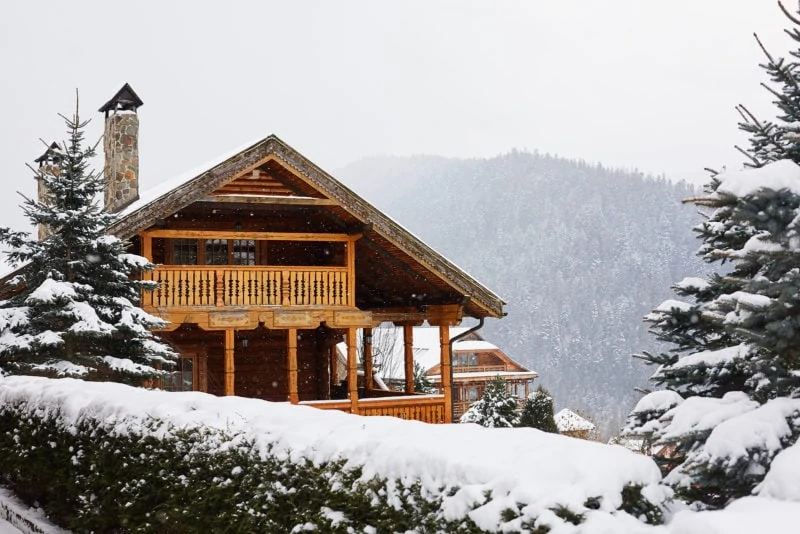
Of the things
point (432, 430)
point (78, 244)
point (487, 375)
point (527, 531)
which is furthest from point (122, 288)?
point (487, 375)

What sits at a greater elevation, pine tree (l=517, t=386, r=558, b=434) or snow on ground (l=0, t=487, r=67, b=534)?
snow on ground (l=0, t=487, r=67, b=534)

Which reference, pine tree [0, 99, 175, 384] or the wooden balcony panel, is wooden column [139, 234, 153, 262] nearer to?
pine tree [0, 99, 175, 384]

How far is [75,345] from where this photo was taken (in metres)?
13.1

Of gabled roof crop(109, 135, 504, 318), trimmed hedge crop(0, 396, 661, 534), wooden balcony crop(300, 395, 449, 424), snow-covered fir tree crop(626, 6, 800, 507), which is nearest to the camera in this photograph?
snow-covered fir tree crop(626, 6, 800, 507)

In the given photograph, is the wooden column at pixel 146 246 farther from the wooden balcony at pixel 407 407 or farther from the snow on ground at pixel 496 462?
the snow on ground at pixel 496 462

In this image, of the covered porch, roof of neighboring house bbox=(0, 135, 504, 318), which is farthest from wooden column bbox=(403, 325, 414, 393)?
roof of neighboring house bbox=(0, 135, 504, 318)

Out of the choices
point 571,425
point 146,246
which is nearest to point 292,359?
point 146,246

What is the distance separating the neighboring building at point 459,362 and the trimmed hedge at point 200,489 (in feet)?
140

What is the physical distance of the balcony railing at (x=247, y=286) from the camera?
16.8 m

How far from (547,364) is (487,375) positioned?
6248 centimetres

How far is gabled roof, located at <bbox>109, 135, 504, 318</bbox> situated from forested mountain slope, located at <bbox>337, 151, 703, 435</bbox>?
8303 cm

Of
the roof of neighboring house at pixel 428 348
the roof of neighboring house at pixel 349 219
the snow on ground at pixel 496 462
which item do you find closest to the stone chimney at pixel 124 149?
the roof of neighboring house at pixel 349 219

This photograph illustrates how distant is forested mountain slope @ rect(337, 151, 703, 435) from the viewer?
12050 cm

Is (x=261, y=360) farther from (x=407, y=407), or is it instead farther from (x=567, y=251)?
(x=567, y=251)
